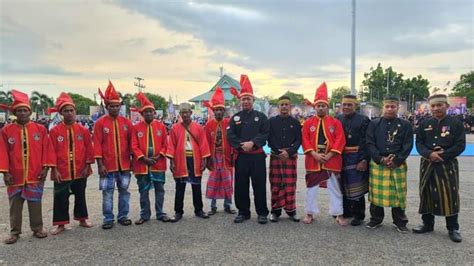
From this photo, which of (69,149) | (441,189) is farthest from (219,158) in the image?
(441,189)

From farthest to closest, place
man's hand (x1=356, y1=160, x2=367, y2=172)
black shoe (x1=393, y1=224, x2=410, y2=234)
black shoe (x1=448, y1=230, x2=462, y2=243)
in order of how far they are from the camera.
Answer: man's hand (x1=356, y1=160, x2=367, y2=172), black shoe (x1=393, y1=224, x2=410, y2=234), black shoe (x1=448, y1=230, x2=462, y2=243)

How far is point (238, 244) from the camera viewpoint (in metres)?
4.49

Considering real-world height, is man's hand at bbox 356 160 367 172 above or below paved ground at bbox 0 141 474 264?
above

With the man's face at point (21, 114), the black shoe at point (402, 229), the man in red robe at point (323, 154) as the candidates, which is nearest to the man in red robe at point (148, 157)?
the man's face at point (21, 114)

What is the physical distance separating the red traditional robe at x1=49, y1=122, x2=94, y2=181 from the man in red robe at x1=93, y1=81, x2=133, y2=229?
169 mm

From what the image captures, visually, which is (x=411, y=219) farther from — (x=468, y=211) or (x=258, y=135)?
(x=258, y=135)

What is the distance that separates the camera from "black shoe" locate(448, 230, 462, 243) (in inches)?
178

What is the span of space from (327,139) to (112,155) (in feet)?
9.80

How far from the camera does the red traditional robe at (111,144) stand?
5.31 metres

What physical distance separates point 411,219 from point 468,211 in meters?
1.09

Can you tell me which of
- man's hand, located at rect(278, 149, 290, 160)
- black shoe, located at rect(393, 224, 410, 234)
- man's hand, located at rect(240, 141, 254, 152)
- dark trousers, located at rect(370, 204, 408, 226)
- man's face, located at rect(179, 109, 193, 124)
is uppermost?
man's face, located at rect(179, 109, 193, 124)

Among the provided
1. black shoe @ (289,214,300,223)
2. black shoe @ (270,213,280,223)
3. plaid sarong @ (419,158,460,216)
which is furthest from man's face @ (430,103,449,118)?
black shoe @ (270,213,280,223)

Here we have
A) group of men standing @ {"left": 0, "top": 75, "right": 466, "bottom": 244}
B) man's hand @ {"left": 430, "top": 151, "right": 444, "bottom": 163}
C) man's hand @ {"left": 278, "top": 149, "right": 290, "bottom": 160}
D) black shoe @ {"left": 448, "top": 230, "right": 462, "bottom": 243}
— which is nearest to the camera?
black shoe @ {"left": 448, "top": 230, "right": 462, "bottom": 243}

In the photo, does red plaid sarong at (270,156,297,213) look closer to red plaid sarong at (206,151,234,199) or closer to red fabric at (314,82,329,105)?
red plaid sarong at (206,151,234,199)
